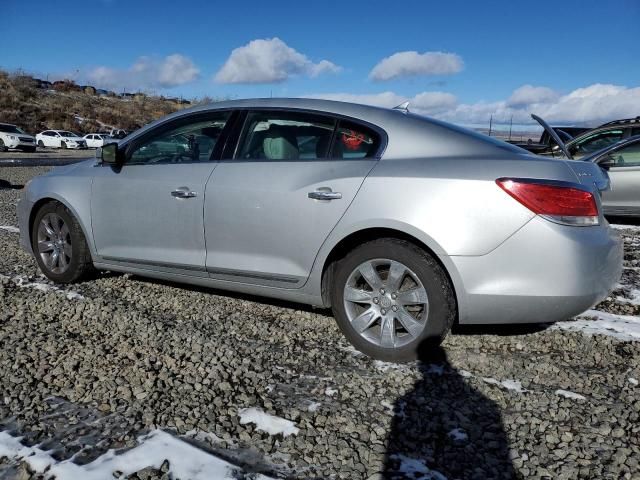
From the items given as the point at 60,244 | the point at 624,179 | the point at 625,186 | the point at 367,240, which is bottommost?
the point at 60,244

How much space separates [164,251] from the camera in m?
4.16

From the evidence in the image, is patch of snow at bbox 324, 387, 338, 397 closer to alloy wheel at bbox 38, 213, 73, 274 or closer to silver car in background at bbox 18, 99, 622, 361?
silver car in background at bbox 18, 99, 622, 361

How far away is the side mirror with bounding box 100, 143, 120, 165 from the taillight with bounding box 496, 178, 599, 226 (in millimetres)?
2933

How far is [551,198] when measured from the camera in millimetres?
3012

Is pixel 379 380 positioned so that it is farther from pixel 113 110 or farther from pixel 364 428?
pixel 113 110

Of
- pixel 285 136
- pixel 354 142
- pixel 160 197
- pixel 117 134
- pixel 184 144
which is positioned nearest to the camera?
pixel 354 142

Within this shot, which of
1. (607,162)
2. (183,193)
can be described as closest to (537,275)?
(183,193)

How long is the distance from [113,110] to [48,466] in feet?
213

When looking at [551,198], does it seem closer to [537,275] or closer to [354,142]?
[537,275]

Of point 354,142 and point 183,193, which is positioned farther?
point 183,193

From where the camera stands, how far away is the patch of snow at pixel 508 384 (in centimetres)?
303

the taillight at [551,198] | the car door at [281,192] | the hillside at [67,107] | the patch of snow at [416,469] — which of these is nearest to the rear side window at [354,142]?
the car door at [281,192]

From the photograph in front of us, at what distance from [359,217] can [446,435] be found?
4.39 feet

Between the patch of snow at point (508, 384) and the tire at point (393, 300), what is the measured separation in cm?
35
